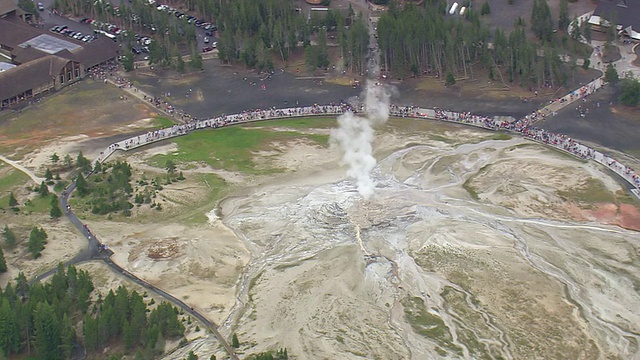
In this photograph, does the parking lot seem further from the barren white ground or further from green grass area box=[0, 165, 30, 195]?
the barren white ground

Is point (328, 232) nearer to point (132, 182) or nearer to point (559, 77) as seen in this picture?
point (132, 182)

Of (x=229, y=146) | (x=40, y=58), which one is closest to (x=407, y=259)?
(x=229, y=146)

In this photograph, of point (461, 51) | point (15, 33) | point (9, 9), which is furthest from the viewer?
point (9, 9)

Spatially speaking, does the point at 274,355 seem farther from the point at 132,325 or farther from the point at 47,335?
the point at 47,335

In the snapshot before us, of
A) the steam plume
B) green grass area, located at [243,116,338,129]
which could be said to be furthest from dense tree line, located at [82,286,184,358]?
green grass area, located at [243,116,338,129]

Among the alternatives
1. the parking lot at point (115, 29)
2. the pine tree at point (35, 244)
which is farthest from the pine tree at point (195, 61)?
the pine tree at point (35, 244)

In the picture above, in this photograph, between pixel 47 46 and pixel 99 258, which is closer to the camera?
pixel 99 258
